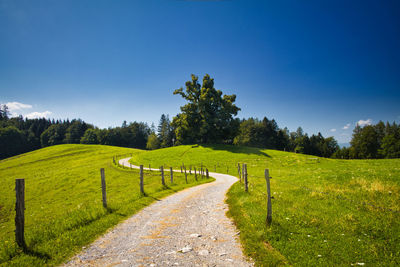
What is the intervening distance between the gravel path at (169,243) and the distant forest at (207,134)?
5560 cm

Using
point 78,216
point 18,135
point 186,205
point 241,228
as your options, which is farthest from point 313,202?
point 18,135

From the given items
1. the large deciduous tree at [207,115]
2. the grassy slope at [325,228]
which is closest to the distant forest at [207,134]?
the large deciduous tree at [207,115]

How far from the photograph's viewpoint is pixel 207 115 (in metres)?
65.8

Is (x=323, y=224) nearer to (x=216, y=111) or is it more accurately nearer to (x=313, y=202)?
(x=313, y=202)

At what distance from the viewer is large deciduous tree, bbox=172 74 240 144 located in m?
66.1

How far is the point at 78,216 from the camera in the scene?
9.10 metres

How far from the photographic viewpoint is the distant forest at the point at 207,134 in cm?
6750

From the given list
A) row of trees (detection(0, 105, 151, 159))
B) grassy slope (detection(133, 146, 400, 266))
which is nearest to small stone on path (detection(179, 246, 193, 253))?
grassy slope (detection(133, 146, 400, 266))

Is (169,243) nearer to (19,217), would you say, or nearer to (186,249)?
(186,249)

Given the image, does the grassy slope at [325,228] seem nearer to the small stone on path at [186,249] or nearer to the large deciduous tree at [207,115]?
the small stone on path at [186,249]

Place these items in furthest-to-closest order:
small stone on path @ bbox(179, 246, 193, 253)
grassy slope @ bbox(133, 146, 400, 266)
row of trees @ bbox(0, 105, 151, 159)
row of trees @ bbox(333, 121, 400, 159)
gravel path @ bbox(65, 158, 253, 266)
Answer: row of trees @ bbox(0, 105, 151, 159) < row of trees @ bbox(333, 121, 400, 159) < small stone on path @ bbox(179, 246, 193, 253) < gravel path @ bbox(65, 158, 253, 266) < grassy slope @ bbox(133, 146, 400, 266)

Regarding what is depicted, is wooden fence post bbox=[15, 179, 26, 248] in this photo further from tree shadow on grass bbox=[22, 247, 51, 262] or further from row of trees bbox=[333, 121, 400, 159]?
row of trees bbox=[333, 121, 400, 159]

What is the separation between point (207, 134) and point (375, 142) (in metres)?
82.0

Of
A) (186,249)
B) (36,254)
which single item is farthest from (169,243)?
(36,254)
